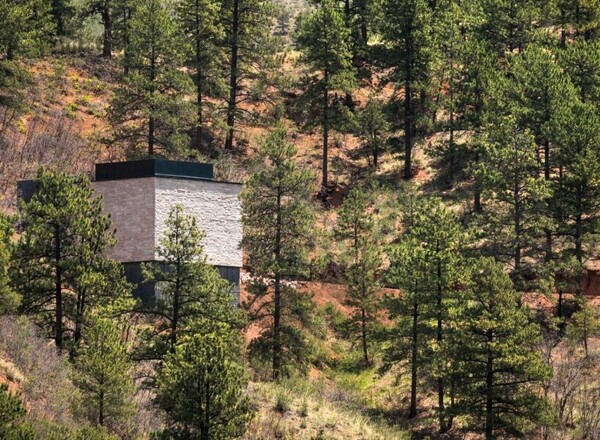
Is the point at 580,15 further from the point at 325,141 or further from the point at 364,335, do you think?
the point at 364,335

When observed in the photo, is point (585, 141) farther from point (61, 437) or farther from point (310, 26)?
point (61, 437)

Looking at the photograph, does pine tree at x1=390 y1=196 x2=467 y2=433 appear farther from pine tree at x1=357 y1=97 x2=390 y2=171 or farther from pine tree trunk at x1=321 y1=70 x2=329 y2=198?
pine tree at x1=357 y1=97 x2=390 y2=171

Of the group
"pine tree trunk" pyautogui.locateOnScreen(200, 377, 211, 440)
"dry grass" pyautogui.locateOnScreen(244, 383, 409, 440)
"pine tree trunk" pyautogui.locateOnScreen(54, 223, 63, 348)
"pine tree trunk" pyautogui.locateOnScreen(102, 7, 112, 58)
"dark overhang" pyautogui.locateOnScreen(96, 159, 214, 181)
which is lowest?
"dry grass" pyautogui.locateOnScreen(244, 383, 409, 440)

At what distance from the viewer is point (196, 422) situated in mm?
34531

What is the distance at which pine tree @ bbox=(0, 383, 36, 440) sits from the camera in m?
28.9

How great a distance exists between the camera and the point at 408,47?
69.9m

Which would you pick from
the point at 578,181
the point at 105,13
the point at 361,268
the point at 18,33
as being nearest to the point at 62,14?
the point at 105,13

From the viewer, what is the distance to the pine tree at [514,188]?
53.8 metres

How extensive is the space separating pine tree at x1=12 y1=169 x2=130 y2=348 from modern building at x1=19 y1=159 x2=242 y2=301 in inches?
399

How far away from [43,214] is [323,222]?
2433 cm

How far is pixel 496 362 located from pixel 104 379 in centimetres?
1612

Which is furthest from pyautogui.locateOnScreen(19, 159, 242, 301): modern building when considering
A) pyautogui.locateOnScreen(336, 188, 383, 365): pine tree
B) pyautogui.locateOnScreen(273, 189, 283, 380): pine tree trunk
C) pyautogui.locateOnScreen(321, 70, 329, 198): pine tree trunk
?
pyautogui.locateOnScreen(321, 70, 329, 198): pine tree trunk

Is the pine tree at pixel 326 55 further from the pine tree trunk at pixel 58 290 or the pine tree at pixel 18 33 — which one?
the pine tree trunk at pixel 58 290

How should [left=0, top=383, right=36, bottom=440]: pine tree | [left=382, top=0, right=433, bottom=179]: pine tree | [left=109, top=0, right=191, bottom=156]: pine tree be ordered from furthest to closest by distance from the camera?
[left=382, top=0, right=433, bottom=179]: pine tree → [left=109, top=0, right=191, bottom=156]: pine tree → [left=0, top=383, right=36, bottom=440]: pine tree
